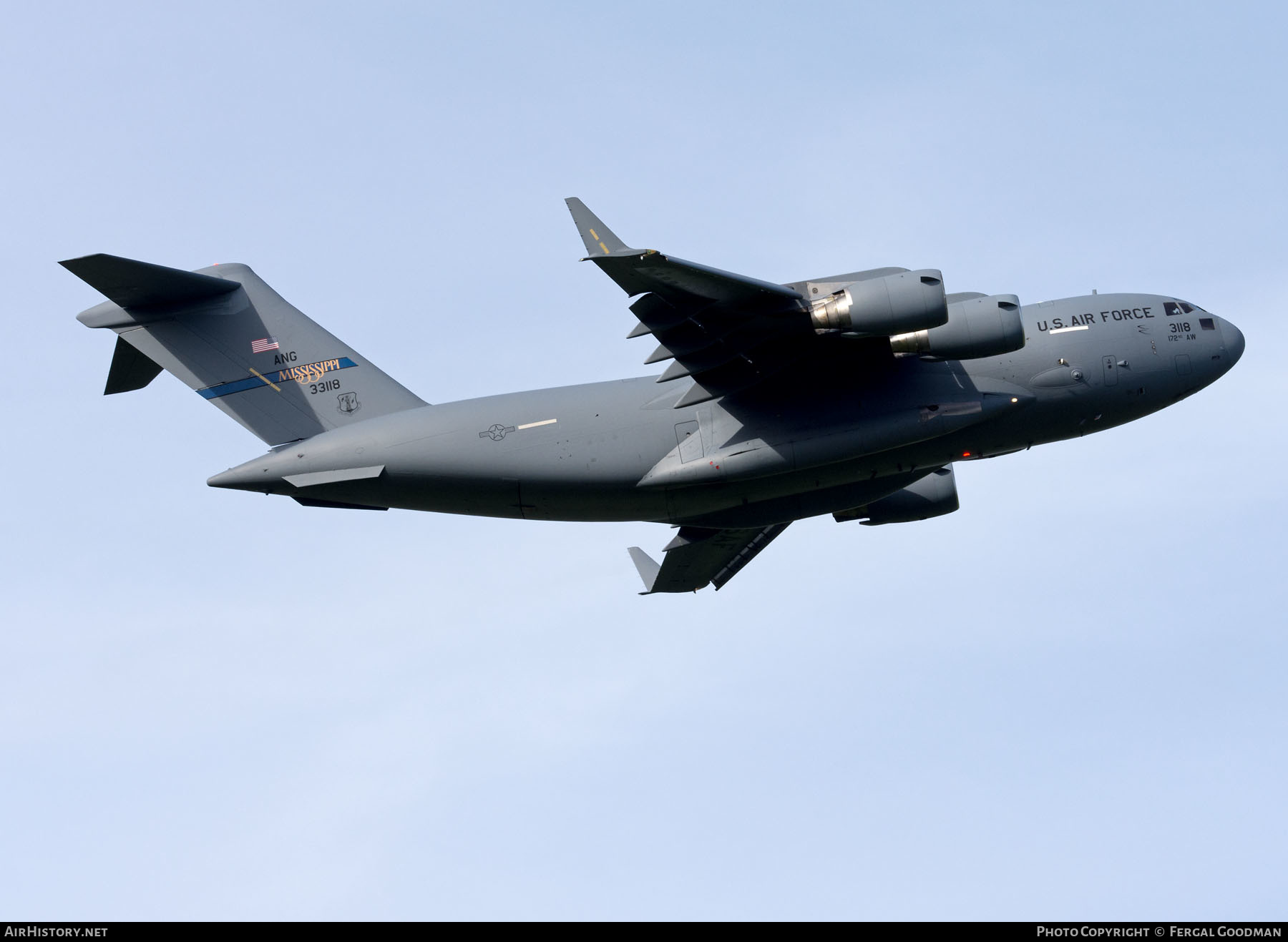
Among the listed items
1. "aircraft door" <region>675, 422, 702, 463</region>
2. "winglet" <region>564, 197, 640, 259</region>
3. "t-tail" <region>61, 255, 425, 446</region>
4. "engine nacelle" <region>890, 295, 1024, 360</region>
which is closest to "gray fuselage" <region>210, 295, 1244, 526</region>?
"aircraft door" <region>675, 422, 702, 463</region>

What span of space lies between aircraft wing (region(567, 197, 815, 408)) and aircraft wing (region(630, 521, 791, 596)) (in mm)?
3308

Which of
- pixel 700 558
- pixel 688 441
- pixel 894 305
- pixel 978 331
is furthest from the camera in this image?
pixel 700 558

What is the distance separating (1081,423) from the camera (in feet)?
52.1

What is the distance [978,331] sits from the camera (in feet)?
48.1

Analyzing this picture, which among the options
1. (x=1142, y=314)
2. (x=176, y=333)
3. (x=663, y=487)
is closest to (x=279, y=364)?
(x=176, y=333)

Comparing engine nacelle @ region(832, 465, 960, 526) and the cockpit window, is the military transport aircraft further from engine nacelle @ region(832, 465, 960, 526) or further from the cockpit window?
engine nacelle @ region(832, 465, 960, 526)

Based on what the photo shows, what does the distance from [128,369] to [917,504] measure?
32.0 feet

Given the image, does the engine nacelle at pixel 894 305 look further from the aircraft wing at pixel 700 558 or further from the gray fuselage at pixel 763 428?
the aircraft wing at pixel 700 558

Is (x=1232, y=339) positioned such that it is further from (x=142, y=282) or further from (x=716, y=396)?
(x=142, y=282)

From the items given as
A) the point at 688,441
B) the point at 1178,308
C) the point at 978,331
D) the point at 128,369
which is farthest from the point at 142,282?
the point at 1178,308
